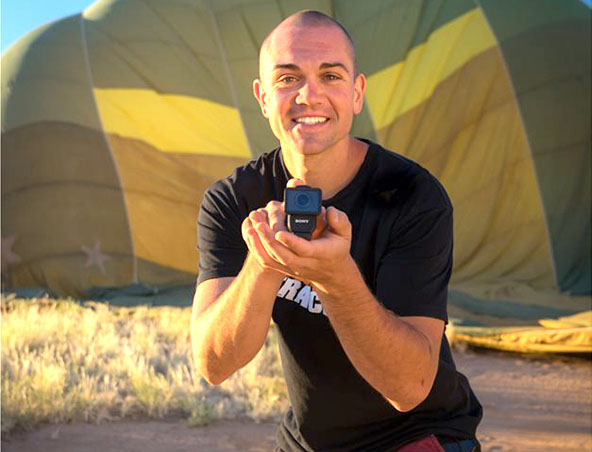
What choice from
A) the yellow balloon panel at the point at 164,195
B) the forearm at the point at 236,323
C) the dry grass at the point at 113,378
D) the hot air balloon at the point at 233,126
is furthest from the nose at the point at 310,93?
the yellow balloon panel at the point at 164,195

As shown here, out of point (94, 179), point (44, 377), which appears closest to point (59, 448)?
point (44, 377)

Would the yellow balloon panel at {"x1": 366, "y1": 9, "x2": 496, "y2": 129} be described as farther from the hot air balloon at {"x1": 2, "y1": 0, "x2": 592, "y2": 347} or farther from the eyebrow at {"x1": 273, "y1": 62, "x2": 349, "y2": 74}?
the eyebrow at {"x1": 273, "y1": 62, "x2": 349, "y2": 74}

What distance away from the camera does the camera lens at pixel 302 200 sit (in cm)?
121

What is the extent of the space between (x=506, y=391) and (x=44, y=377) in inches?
104

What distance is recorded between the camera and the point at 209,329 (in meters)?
1.60

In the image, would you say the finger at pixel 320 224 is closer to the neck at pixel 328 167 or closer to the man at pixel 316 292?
the man at pixel 316 292

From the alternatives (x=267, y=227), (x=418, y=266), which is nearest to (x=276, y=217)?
(x=267, y=227)

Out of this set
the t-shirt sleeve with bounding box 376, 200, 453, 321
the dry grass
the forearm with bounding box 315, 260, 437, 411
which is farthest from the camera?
the dry grass

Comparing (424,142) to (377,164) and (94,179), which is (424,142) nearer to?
(94,179)

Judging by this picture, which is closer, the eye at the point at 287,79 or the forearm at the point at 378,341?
the forearm at the point at 378,341

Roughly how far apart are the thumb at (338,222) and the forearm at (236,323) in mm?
207

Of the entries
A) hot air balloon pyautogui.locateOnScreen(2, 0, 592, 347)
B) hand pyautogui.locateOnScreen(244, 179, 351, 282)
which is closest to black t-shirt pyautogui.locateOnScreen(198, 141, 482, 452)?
hand pyautogui.locateOnScreen(244, 179, 351, 282)

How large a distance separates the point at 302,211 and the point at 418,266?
1.71 feet

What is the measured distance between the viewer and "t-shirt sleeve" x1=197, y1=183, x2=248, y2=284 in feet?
5.90
